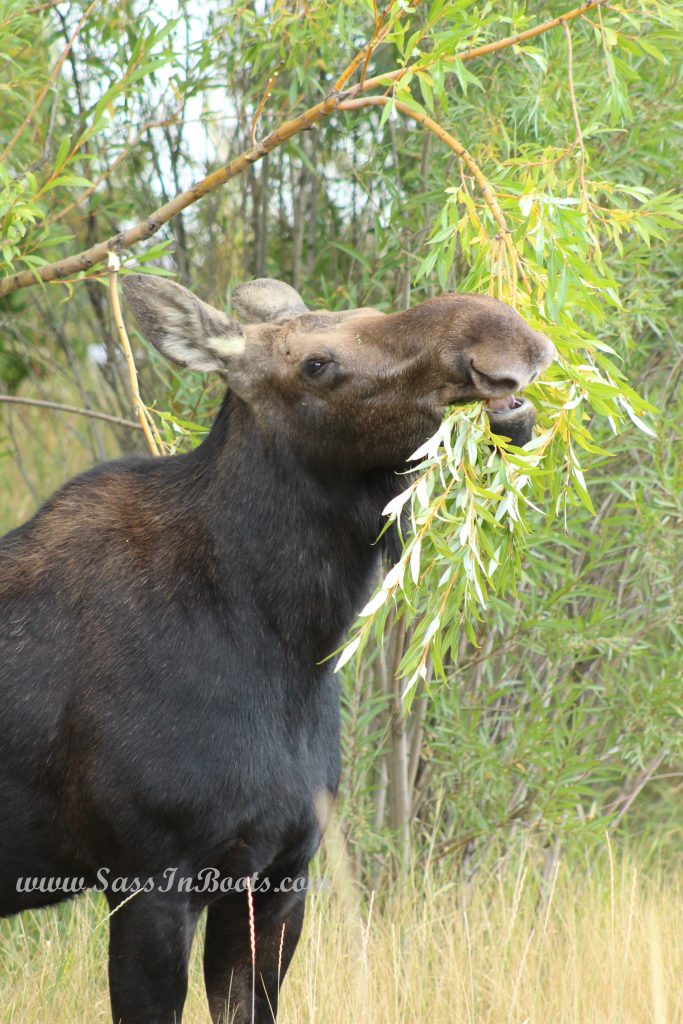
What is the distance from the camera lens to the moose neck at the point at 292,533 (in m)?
3.86

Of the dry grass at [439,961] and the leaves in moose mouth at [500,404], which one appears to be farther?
the dry grass at [439,961]

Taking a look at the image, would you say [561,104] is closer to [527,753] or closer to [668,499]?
[668,499]

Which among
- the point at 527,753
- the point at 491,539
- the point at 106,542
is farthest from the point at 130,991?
the point at 527,753

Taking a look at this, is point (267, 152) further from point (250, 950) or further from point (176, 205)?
point (250, 950)

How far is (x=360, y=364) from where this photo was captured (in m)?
3.69

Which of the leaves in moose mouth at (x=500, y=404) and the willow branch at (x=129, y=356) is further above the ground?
the willow branch at (x=129, y=356)

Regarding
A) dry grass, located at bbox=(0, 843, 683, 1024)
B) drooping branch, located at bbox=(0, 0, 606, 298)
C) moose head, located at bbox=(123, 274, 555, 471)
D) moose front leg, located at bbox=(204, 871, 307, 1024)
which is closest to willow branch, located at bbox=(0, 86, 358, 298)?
drooping branch, located at bbox=(0, 0, 606, 298)

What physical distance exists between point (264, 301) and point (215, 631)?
4.02 ft

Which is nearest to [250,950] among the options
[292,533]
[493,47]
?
[292,533]

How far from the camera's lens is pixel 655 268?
19.6 ft

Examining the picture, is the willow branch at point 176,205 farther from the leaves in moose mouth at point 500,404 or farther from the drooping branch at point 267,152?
the leaves in moose mouth at point 500,404

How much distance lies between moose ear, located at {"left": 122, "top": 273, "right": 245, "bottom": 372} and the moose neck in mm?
246

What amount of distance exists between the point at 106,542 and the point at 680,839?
4.98 m

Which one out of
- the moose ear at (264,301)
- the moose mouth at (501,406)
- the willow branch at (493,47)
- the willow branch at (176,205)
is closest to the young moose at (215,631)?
the moose mouth at (501,406)
